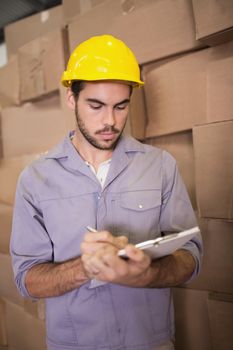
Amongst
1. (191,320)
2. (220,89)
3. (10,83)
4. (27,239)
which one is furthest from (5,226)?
(220,89)

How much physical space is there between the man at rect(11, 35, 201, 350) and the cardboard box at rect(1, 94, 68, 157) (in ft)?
2.06

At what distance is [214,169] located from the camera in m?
1.12

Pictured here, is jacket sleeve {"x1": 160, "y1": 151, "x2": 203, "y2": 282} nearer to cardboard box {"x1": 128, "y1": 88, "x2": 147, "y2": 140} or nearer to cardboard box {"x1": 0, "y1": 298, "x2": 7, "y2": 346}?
cardboard box {"x1": 128, "y1": 88, "x2": 147, "y2": 140}

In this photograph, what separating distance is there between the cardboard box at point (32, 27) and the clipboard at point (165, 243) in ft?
4.33

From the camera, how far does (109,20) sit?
4.55 ft

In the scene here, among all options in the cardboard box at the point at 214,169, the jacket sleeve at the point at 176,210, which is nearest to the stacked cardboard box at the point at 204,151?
the cardboard box at the point at 214,169

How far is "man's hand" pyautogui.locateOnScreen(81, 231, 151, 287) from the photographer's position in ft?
2.26

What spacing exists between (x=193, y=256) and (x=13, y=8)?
1.76 meters

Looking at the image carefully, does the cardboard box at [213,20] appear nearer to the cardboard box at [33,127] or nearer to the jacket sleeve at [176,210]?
the jacket sleeve at [176,210]

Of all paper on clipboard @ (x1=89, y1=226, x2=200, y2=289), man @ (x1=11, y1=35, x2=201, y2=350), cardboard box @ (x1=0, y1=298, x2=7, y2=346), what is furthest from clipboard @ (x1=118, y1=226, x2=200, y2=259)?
cardboard box @ (x1=0, y1=298, x2=7, y2=346)

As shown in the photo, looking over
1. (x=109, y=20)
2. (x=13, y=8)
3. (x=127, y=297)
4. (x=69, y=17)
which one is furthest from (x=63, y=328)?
(x=13, y=8)

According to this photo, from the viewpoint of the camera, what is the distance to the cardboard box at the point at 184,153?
130 cm

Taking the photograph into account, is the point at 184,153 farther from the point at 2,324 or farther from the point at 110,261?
the point at 2,324

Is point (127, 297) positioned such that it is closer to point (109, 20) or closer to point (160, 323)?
point (160, 323)
